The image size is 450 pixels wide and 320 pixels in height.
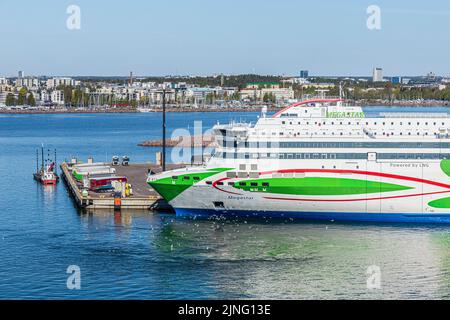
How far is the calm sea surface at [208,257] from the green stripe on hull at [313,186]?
1320 millimetres

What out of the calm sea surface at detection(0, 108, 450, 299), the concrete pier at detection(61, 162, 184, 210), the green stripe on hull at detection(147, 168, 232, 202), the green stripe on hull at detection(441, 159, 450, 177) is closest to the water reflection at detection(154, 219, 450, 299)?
the calm sea surface at detection(0, 108, 450, 299)

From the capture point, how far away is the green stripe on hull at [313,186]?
31.9m

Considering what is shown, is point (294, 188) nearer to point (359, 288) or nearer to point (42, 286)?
point (359, 288)

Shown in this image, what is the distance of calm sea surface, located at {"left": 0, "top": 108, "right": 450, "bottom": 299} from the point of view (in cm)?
2203

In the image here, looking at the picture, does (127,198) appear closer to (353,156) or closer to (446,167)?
(353,156)

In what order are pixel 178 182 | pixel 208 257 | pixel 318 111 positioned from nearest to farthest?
pixel 208 257
pixel 178 182
pixel 318 111

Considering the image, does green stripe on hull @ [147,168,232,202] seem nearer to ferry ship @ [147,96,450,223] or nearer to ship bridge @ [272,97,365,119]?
ferry ship @ [147,96,450,223]

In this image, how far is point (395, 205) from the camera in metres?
32.1

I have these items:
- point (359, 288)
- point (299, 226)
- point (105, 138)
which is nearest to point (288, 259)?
point (359, 288)

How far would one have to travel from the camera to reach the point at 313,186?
3197 centimetres

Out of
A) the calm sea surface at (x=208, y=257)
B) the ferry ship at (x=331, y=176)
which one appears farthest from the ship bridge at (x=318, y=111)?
the calm sea surface at (x=208, y=257)

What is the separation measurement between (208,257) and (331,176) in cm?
846

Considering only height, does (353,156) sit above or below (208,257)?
above

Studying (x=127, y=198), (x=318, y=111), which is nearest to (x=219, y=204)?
(x=127, y=198)
